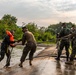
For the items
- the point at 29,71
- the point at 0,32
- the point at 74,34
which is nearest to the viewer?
the point at 29,71

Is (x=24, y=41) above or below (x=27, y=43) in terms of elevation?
above

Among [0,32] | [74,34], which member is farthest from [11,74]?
[0,32]

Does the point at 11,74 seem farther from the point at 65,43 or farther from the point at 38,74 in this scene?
the point at 65,43

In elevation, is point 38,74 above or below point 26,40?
below

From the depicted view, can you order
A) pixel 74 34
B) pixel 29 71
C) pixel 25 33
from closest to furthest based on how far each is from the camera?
1. pixel 29 71
2. pixel 25 33
3. pixel 74 34

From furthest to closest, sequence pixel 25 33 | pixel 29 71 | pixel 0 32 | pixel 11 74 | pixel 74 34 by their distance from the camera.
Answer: pixel 0 32 < pixel 74 34 < pixel 25 33 < pixel 29 71 < pixel 11 74

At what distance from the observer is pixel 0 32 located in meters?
66.8

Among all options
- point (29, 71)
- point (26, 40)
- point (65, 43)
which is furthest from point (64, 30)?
point (29, 71)

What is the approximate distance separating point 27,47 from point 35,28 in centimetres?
6332

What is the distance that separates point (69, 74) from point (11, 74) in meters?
2.13

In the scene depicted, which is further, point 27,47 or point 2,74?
point 27,47

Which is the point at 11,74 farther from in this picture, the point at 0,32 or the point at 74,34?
the point at 0,32

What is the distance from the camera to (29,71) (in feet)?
38.1

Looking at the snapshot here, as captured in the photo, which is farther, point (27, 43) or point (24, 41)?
point (27, 43)
